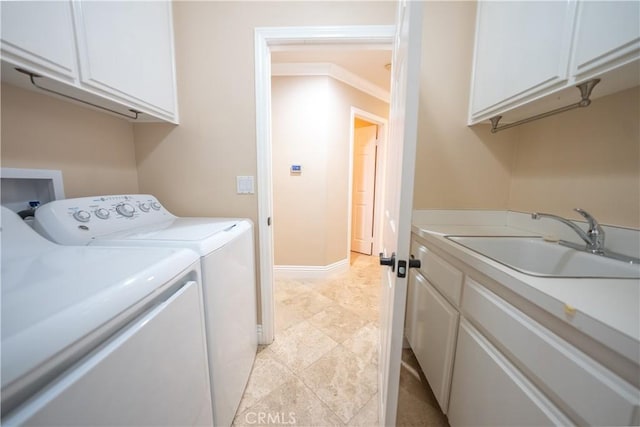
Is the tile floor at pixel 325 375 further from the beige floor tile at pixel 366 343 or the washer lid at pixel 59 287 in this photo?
the washer lid at pixel 59 287

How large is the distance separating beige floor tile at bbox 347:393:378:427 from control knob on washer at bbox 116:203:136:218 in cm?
151

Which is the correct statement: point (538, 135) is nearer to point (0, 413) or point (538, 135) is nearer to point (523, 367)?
point (523, 367)

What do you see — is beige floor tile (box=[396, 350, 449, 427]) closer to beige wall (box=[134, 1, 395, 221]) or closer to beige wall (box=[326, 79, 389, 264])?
beige wall (box=[134, 1, 395, 221])

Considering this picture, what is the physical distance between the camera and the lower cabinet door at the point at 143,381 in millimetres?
383

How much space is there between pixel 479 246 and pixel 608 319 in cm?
Answer: 70

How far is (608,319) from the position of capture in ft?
1.57

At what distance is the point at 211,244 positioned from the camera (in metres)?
0.88

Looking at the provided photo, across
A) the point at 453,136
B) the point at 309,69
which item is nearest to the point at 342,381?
the point at 453,136

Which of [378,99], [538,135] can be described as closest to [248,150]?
[538,135]

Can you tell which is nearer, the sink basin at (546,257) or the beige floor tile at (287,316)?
the sink basin at (546,257)

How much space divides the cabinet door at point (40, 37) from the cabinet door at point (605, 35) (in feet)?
6.03

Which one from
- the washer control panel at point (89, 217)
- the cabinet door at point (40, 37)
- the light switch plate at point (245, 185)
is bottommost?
the washer control panel at point (89, 217)

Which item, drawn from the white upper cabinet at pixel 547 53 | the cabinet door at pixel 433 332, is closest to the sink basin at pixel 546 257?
the cabinet door at pixel 433 332

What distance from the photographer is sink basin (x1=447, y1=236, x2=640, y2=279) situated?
851 mm
